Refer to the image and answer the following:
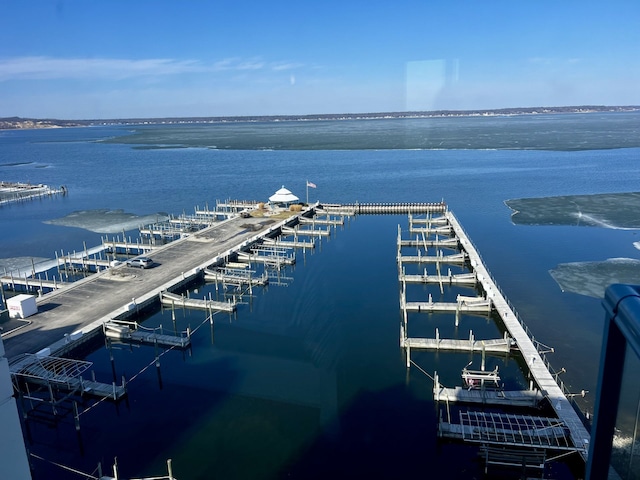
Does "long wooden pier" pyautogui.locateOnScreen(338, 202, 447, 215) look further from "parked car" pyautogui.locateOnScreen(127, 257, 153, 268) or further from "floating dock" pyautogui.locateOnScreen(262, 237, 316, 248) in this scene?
"parked car" pyautogui.locateOnScreen(127, 257, 153, 268)

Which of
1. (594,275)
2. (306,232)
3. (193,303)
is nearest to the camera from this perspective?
(193,303)

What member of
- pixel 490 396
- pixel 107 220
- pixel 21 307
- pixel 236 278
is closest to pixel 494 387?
pixel 490 396

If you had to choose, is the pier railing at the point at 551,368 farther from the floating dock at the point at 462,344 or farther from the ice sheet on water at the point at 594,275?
the ice sheet on water at the point at 594,275

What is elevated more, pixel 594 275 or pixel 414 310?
pixel 594 275

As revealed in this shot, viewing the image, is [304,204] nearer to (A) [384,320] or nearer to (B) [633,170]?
(A) [384,320]

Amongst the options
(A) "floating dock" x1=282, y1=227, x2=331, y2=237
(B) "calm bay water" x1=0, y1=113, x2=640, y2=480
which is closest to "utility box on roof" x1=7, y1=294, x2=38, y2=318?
(B) "calm bay water" x1=0, y1=113, x2=640, y2=480

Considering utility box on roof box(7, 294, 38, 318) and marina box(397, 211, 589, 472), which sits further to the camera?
utility box on roof box(7, 294, 38, 318)

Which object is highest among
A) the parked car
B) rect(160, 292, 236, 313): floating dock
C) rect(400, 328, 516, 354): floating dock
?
the parked car

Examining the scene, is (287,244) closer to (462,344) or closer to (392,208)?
(392,208)
